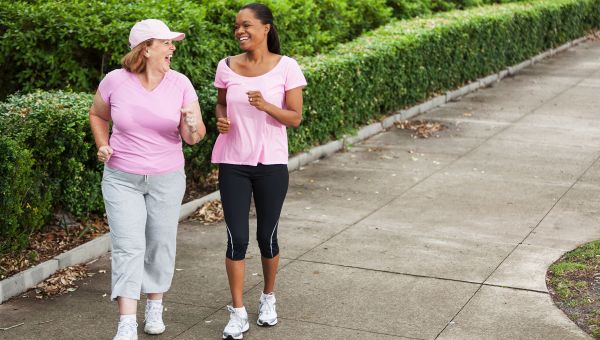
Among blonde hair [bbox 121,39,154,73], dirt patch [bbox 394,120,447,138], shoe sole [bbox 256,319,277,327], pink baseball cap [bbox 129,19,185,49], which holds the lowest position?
dirt patch [bbox 394,120,447,138]

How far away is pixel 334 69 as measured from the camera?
40.7 ft

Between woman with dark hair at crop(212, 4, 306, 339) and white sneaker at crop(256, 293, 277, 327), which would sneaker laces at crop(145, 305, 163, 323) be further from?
white sneaker at crop(256, 293, 277, 327)

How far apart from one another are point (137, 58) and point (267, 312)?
1.80 meters

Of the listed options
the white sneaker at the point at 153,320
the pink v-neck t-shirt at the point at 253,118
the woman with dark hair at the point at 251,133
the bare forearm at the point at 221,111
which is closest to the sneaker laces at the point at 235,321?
the woman with dark hair at the point at 251,133

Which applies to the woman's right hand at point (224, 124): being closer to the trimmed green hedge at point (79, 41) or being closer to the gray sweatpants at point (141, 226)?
the gray sweatpants at point (141, 226)

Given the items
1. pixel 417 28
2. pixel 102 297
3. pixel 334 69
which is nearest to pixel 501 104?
pixel 417 28

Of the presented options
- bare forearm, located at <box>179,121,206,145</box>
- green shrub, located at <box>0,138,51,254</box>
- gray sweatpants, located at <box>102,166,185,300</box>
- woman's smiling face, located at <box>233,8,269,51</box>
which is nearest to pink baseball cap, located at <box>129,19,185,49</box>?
woman's smiling face, located at <box>233,8,269,51</box>

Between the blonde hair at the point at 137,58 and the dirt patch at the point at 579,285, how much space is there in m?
3.20

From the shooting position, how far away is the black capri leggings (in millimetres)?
6152

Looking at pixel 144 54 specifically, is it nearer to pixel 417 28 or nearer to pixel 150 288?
pixel 150 288

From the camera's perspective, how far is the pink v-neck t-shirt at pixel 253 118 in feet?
20.1

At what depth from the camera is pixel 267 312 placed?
641 centimetres

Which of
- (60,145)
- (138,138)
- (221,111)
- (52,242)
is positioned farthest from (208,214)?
(138,138)

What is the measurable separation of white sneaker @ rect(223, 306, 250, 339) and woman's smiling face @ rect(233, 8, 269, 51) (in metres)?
1.63
